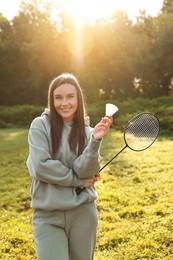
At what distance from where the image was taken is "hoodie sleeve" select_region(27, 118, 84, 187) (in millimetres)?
2942

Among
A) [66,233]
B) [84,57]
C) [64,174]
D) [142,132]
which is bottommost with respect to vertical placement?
[66,233]

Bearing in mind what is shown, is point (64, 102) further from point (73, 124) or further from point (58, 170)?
point (58, 170)

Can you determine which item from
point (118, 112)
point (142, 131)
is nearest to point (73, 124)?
point (142, 131)

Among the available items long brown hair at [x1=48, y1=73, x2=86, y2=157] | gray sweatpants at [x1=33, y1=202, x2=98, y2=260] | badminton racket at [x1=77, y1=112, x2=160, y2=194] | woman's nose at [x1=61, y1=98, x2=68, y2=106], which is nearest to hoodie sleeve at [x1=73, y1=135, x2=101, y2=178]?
long brown hair at [x1=48, y1=73, x2=86, y2=157]

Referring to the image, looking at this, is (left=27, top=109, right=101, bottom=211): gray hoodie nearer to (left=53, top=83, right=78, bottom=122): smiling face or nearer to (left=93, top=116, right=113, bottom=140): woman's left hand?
(left=93, top=116, right=113, bottom=140): woman's left hand

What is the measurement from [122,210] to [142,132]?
10.1 feet

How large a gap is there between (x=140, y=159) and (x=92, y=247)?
8176mm

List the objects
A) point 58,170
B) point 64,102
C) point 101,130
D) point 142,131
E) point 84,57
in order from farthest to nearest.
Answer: point 84,57 → point 142,131 → point 64,102 → point 58,170 → point 101,130

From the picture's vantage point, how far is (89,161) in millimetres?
2904

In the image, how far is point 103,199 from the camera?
7.20 meters

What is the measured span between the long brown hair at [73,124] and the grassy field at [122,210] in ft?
7.46

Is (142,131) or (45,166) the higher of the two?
(142,131)

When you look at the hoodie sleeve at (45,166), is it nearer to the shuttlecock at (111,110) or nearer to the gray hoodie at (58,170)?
the gray hoodie at (58,170)

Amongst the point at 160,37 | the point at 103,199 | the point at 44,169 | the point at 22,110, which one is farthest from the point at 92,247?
the point at 160,37
